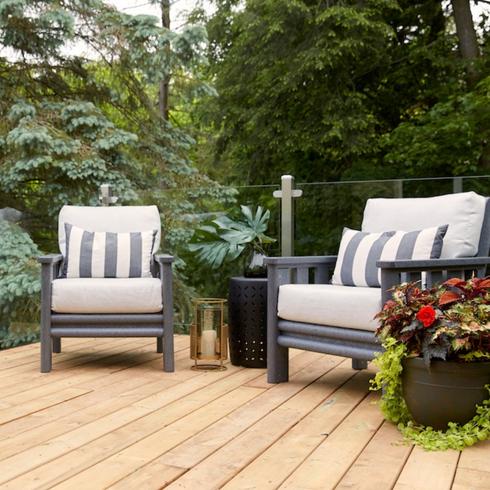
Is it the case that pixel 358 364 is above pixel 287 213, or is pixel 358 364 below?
below

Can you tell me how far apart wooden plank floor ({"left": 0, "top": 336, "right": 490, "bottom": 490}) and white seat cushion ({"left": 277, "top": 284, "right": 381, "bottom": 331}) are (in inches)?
13.0

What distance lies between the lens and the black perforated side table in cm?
356

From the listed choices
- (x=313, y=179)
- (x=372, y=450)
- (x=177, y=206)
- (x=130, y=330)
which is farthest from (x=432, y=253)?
(x=313, y=179)

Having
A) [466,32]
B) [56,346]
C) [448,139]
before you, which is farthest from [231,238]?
[466,32]

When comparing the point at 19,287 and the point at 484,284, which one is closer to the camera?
the point at 484,284

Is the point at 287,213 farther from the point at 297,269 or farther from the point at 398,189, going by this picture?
the point at 297,269

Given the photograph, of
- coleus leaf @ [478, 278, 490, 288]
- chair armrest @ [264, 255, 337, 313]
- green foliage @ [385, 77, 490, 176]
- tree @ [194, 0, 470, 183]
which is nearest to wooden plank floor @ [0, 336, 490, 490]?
chair armrest @ [264, 255, 337, 313]

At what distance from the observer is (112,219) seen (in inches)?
159

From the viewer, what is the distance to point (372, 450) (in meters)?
2.22

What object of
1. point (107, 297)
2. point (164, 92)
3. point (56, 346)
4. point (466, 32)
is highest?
point (466, 32)

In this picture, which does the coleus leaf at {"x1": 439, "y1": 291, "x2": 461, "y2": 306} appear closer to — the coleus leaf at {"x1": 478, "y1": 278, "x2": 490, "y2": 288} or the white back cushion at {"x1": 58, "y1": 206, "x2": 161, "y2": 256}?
the coleus leaf at {"x1": 478, "y1": 278, "x2": 490, "y2": 288}

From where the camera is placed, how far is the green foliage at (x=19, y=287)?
17.4 feet

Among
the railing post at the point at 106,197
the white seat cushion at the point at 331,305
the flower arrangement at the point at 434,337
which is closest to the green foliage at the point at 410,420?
the flower arrangement at the point at 434,337

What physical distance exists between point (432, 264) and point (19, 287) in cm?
351
